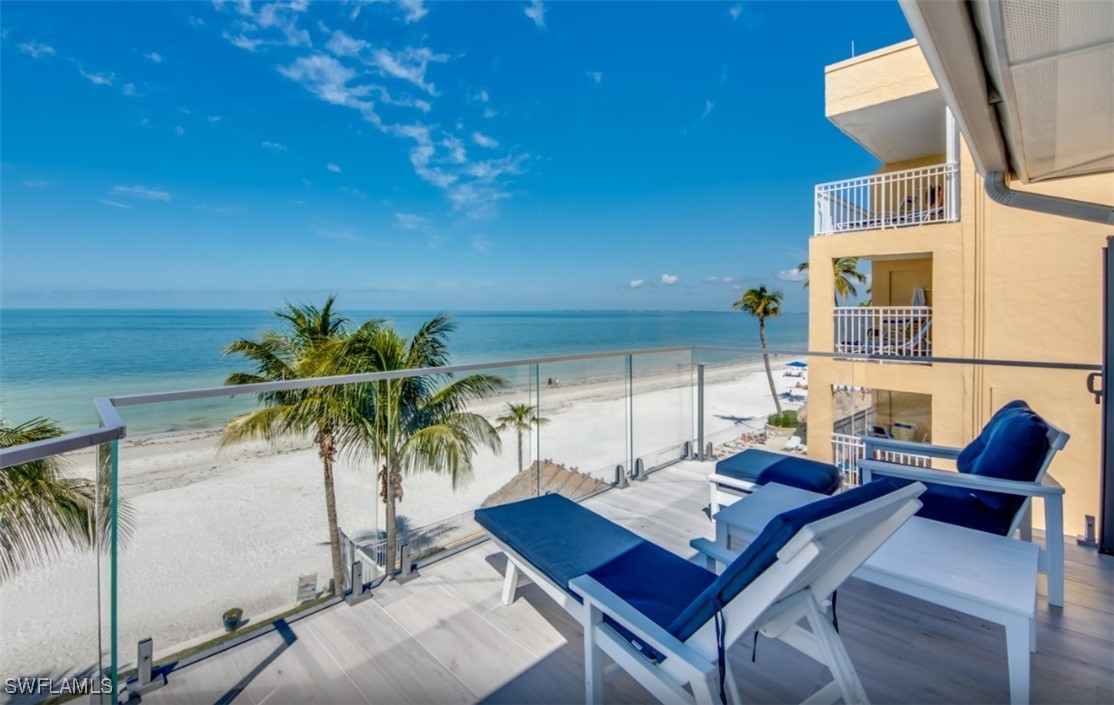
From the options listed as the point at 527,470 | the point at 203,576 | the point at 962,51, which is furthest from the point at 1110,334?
the point at 203,576

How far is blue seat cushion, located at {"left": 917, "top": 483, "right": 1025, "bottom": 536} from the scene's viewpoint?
7.19 feet

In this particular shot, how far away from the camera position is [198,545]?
7.02 ft

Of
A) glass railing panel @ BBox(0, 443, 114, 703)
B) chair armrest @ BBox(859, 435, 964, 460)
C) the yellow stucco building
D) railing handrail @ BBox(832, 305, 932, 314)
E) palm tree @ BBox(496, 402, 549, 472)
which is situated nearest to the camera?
glass railing panel @ BBox(0, 443, 114, 703)

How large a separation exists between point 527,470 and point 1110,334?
11.2 feet

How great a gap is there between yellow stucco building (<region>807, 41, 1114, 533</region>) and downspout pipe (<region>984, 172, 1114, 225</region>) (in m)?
1.07

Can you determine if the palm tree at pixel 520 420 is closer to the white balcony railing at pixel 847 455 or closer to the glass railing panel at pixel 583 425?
Answer: the glass railing panel at pixel 583 425

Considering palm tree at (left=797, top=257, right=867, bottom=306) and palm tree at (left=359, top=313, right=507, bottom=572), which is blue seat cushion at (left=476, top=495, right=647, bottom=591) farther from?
palm tree at (left=797, top=257, right=867, bottom=306)

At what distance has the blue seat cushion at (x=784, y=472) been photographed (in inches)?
108

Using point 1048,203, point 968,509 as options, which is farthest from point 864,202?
point 968,509

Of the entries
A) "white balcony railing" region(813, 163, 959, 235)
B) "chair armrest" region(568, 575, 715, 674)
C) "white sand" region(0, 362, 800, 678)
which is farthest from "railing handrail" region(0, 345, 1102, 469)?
"white balcony railing" region(813, 163, 959, 235)

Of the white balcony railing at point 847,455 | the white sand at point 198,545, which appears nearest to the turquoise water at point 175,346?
the white sand at point 198,545

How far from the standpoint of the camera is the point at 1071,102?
6.69 ft

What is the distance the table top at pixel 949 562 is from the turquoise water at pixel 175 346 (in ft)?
6.83

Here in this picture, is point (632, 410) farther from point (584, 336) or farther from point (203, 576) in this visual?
point (584, 336)
